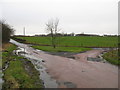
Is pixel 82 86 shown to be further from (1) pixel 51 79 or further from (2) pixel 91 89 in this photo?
(1) pixel 51 79

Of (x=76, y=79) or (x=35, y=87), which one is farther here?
(x=76, y=79)

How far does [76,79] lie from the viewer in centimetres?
1226

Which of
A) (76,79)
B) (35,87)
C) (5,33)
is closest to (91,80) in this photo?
(76,79)

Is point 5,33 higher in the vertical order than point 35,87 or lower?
higher

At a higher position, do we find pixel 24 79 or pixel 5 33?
pixel 5 33

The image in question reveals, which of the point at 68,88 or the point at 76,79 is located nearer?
the point at 68,88

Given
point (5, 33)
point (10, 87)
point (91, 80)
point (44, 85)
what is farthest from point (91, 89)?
point (5, 33)

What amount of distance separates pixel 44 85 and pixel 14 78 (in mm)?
2260

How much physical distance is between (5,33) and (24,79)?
1514 inches

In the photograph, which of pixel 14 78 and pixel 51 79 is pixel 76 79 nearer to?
pixel 51 79

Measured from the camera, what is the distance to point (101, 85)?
10.8m

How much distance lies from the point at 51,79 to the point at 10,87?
10.5ft

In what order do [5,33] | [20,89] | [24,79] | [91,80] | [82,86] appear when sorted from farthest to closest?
[5,33]
[91,80]
[24,79]
[82,86]
[20,89]

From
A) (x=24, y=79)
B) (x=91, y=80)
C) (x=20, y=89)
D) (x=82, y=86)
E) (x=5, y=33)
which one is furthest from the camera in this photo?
(x=5, y=33)
